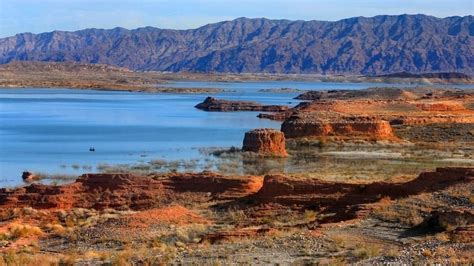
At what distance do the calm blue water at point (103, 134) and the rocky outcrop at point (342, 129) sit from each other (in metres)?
4.29

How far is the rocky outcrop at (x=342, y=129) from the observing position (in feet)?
191

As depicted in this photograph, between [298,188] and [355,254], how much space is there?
34.9ft

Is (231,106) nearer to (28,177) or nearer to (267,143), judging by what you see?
(267,143)

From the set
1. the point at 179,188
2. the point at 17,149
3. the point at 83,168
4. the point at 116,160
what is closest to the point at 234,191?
the point at 179,188

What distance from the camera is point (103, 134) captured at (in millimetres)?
63969

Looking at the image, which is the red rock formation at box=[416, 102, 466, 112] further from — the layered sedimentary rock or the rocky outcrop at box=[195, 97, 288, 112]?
the layered sedimentary rock

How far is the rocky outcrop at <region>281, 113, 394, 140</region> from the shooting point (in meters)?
58.2

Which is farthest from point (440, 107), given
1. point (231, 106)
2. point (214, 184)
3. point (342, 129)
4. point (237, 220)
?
point (237, 220)

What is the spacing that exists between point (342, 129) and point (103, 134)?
18007 millimetres

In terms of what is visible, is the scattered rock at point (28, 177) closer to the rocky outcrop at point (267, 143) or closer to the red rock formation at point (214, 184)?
the red rock formation at point (214, 184)

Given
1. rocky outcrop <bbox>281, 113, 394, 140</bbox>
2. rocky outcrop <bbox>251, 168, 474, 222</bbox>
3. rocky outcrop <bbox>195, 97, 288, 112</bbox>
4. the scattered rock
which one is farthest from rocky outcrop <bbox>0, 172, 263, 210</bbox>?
rocky outcrop <bbox>195, 97, 288, 112</bbox>

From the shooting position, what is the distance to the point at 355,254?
55.0ft

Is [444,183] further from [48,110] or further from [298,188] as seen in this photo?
[48,110]

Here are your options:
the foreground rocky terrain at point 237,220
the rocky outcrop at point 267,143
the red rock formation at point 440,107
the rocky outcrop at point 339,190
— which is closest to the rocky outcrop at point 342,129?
the rocky outcrop at point 267,143
